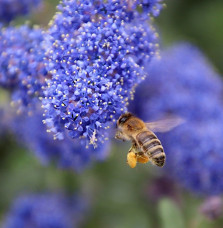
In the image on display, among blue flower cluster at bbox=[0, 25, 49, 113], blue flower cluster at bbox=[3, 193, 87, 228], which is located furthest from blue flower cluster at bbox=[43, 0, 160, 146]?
blue flower cluster at bbox=[3, 193, 87, 228]

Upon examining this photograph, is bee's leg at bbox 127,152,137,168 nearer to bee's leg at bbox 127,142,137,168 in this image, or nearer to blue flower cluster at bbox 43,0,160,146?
bee's leg at bbox 127,142,137,168

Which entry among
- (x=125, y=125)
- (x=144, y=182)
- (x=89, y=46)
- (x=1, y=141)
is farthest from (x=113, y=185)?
(x=89, y=46)

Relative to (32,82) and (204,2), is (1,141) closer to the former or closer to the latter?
(32,82)

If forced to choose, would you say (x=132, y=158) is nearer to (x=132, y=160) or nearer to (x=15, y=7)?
(x=132, y=160)

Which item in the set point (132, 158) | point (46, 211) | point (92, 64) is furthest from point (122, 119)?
point (46, 211)

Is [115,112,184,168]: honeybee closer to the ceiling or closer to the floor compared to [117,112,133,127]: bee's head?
closer to the floor
